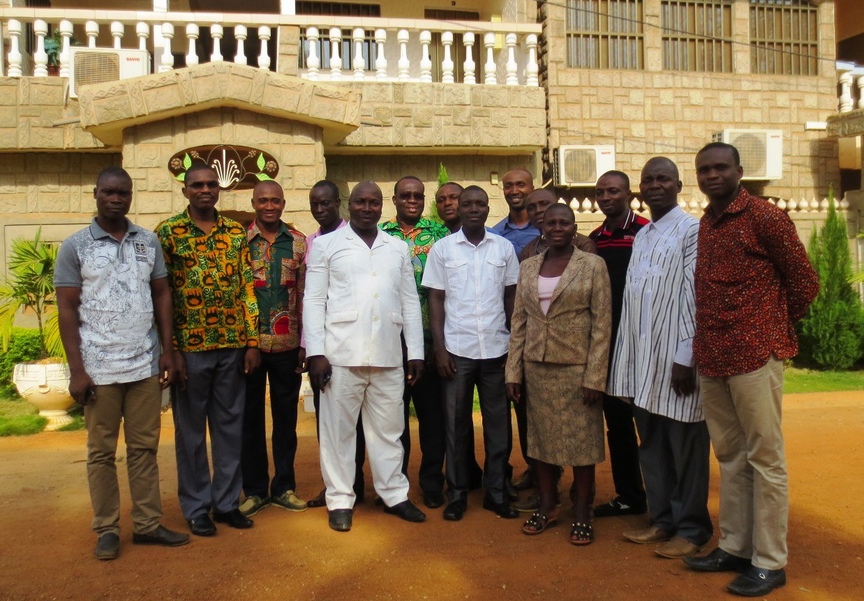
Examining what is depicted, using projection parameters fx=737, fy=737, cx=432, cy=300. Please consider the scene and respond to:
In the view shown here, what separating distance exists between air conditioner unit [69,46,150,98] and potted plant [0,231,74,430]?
2.51 meters

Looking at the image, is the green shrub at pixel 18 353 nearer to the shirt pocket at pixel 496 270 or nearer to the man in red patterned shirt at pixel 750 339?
the shirt pocket at pixel 496 270

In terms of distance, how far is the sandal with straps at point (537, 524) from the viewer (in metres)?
3.96

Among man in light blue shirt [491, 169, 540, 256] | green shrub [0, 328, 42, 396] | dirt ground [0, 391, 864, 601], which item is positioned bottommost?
dirt ground [0, 391, 864, 601]

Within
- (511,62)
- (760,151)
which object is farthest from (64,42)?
(760,151)

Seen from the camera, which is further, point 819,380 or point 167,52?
point 167,52

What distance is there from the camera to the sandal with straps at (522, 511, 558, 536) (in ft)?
13.0

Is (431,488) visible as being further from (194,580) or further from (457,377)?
(194,580)

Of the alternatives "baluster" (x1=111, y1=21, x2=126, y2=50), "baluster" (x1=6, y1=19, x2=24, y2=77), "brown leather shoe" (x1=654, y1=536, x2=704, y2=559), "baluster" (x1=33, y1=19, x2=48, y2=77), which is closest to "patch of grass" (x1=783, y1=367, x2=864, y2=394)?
"brown leather shoe" (x1=654, y1=536, x2=704, y2=559)

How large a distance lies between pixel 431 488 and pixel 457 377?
75 cm

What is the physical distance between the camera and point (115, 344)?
3645 millimetres

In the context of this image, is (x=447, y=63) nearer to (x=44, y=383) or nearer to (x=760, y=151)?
(x=760, y=151)

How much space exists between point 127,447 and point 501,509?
2084mm

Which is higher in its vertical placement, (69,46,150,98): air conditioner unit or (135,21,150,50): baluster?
(135,21,150,50): baluster

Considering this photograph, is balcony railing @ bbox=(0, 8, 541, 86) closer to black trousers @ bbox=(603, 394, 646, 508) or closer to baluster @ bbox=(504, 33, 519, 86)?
baluster @ bbox=(504, 33, 519, 86)
